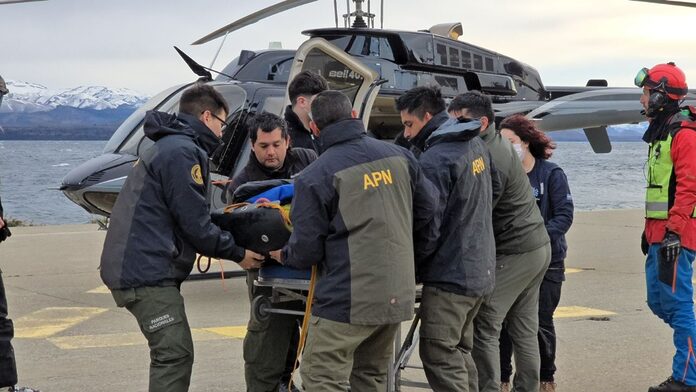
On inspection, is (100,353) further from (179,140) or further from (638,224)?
(638,224)

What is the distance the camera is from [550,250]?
18.8 ft

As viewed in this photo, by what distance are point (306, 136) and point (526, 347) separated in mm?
1911

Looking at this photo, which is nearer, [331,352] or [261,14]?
[331,352]

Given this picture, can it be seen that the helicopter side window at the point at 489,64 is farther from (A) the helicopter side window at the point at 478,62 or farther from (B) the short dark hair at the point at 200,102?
(B) the short dark hair at the point at 200,102

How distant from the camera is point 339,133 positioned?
4.38 meters

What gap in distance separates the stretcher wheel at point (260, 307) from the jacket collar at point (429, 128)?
3.86ft

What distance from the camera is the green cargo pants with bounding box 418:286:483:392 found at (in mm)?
4844

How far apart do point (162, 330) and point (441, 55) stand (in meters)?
7.93

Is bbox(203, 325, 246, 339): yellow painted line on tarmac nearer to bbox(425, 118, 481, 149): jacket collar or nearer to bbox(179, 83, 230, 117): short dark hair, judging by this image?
bbox(179, 83, 230, 117): short dark hair

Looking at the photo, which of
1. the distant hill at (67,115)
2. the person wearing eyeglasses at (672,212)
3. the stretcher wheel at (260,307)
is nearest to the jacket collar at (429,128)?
the stretcher wheel at (260,307)

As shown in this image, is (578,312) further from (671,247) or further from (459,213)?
(459,213)

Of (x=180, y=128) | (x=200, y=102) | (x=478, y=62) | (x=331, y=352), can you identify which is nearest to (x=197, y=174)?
(x=180, y=128)

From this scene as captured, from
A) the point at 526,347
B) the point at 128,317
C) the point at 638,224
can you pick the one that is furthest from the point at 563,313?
the point at 638,224

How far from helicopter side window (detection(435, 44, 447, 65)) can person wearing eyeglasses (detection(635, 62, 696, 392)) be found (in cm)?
580
